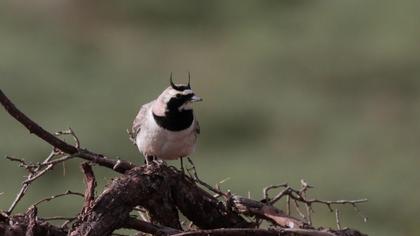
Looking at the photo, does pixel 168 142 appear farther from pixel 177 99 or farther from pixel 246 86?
pixel 246 86

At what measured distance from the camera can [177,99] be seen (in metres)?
8.20

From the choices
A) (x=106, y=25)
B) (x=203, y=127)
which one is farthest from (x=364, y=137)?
(x=106, y=25)

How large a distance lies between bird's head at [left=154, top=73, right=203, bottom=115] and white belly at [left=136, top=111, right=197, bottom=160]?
0.12 meters

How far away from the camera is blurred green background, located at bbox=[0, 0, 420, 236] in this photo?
1549 centimetres

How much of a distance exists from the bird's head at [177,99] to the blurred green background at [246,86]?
436 centimetres

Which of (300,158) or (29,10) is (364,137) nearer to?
(300,158)

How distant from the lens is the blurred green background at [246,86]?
15.5m

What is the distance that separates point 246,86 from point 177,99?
11018mm

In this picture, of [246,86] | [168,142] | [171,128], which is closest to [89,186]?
[168,142]

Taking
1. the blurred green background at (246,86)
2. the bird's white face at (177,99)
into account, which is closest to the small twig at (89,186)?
the bird's white face at (177,99)

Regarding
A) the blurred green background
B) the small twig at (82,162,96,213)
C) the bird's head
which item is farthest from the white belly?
the blurred green background

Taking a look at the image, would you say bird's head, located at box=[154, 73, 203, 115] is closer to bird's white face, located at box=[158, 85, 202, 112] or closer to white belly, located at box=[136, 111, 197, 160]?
bird's white face, located at box=[158, 85, 202, 112]

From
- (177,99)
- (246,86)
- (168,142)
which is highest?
(246,86)

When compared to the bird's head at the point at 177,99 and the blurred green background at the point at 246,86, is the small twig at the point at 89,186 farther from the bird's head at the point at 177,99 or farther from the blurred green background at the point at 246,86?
the blurred green background at the point at 246,86
